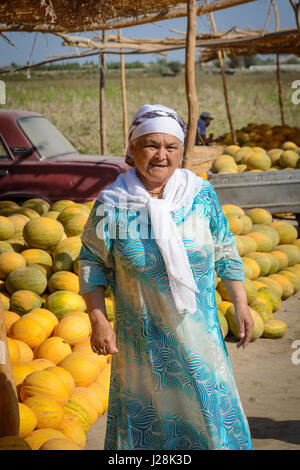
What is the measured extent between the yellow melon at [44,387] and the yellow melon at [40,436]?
0.27 m

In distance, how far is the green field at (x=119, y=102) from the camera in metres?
27.4

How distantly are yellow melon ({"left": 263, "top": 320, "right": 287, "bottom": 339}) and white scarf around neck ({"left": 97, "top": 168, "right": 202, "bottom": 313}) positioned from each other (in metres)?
2.90

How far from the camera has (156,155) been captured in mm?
1929

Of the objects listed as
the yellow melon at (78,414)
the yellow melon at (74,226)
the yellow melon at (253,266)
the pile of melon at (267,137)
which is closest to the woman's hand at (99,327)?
the yellow melon at (78,414)

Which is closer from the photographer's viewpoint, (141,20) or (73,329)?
(73,329)

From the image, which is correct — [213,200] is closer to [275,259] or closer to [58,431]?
[58,431]

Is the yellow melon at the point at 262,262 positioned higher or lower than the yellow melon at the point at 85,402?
higher

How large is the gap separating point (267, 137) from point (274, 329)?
20.7ft

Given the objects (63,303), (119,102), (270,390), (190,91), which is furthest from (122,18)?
(119,102)

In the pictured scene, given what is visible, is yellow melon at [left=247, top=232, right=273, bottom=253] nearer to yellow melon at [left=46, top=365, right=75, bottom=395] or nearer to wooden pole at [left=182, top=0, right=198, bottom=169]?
wooden pole at [left=182, top=0, right=198, bottom=169]

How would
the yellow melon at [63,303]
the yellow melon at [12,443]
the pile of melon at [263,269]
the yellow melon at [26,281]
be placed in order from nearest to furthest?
the yellow melon at [12,443]
the yellow melon at [63,303]
the yellow melon at [26,281]
the pile of melon at [263,269]

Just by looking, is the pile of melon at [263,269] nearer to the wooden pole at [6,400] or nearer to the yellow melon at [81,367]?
the yellow melon at [81,367]

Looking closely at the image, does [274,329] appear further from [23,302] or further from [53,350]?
[23,302]

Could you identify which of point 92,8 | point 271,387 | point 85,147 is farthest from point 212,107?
point 271,387
